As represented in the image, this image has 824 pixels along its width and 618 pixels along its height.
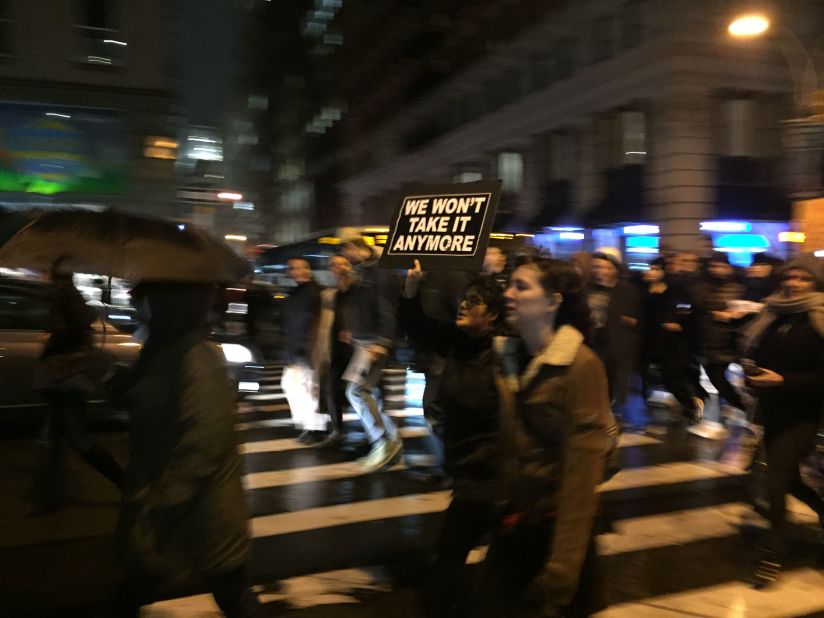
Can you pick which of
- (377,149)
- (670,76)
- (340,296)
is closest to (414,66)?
(377,149)

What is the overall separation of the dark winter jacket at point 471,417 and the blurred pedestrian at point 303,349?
188 inches

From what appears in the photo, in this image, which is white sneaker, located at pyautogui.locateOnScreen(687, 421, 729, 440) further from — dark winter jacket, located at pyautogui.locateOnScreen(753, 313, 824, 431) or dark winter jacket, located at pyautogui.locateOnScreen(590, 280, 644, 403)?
dark winter jacket, located at pyautogui.locateOnScreen(753, 313, 824, 431)

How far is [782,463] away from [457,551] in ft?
8.62

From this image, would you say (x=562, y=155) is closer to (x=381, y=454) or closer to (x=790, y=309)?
(x=381, y=454)

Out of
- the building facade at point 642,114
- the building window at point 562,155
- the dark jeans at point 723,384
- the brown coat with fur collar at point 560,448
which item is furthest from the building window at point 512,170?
the brown coat with fur collar at point 560,448

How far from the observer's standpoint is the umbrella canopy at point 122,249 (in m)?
3.16

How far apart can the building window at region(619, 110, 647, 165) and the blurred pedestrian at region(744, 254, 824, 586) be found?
1951 cm

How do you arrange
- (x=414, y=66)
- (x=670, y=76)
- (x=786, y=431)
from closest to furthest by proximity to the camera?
(x=786, y=431) → (x=670, y=76) → (x=414, y=66)

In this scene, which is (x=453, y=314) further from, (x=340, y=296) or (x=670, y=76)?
(x=670, y=76)

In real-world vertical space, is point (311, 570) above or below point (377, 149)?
below

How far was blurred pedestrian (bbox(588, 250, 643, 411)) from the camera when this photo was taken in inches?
364

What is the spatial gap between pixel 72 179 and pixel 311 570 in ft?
63.3

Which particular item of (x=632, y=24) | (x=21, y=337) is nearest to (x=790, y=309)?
(x=21, y=337)

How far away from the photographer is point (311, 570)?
5.30 metres
